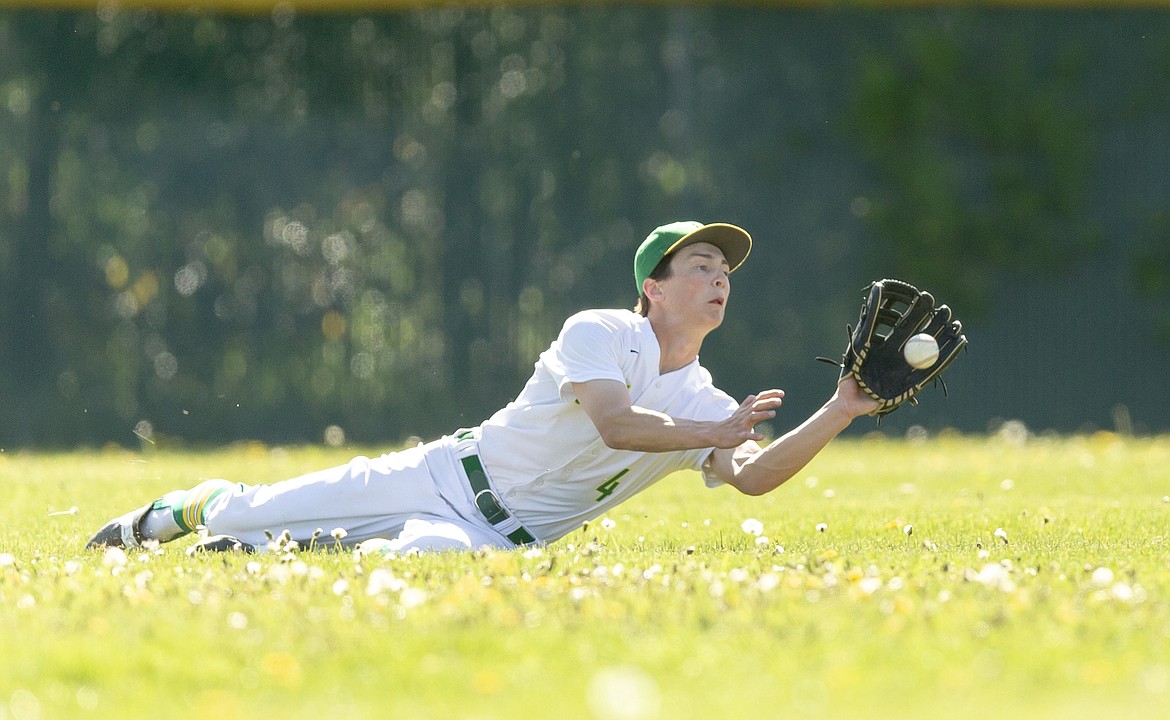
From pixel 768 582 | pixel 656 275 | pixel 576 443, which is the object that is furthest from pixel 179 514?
pixel 768 582

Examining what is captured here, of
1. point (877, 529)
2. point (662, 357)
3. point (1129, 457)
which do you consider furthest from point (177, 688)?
point (1129, 457)

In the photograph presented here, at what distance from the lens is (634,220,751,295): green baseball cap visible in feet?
21.6

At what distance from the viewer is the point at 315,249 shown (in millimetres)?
16719

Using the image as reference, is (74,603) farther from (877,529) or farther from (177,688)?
(877,529)

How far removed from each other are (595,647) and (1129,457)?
29.9 ft

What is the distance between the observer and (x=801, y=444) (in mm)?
6465

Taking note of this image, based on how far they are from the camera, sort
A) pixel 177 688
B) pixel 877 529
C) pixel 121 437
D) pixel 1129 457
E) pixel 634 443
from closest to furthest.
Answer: pixel 177 688
pixel 634 443
pixel 877 529
pixel 1129 457
pixel 121 437

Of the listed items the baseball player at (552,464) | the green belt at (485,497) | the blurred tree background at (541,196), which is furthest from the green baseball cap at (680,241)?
the blurred tree background at (541,196)

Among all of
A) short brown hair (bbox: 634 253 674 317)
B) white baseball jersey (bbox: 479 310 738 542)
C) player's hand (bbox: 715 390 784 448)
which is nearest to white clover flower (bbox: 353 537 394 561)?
white baseball jersey (bbox: 479 310 738 542)

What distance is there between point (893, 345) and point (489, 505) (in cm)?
184

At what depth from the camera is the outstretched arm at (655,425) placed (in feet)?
19.7

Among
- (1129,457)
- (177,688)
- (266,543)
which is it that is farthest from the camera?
(1129,457)

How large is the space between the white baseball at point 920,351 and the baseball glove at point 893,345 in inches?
1.4

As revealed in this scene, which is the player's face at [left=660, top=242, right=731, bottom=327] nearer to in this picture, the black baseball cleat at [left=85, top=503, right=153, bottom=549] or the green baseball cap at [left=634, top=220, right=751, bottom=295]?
the green baseball cap at [left=634, top=220, right=751, bottom=295]
